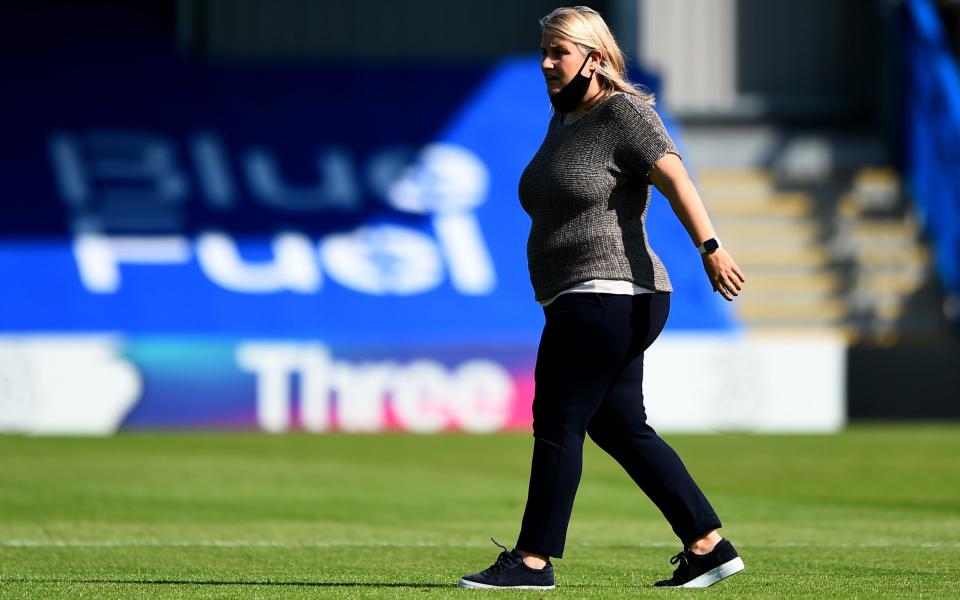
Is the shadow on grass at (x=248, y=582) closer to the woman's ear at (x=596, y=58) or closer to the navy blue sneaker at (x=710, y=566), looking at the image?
the navy blue sneaker at (x=710, y=566)

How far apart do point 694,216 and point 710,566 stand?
1061mm

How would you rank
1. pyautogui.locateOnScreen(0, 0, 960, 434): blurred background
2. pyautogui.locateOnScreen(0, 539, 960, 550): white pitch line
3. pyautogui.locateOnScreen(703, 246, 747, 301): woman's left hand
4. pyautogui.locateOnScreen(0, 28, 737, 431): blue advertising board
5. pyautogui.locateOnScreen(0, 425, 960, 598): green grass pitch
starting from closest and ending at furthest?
pyautogui.locateOnScreen(703, 246, 747, 301): woman's left hand
pyautogui.locateOnScreen(0, 425, 960, 598): green grass pitch
pyautogui.locateOnScreen(0, 539, 960, 550): white pitch line
pyautogui.locateOnScreen(0, 0, 960, 434): blurred background
pyautogui.locateOnScreen(0, 28, 737, 431): blue advertising board

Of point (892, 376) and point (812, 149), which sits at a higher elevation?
point (812, 149)

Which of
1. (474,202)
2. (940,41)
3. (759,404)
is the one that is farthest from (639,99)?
(940,41)

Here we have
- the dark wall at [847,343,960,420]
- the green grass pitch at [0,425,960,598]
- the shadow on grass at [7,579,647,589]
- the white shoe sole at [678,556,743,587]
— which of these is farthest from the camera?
the dark wall at [847,343,960,420]

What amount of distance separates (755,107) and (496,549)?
1743 centimetres

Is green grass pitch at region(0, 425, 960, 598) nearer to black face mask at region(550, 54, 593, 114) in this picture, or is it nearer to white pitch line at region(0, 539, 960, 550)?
white pitch line at region(0, 539, 960, 550)

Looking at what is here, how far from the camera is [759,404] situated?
16906 mm

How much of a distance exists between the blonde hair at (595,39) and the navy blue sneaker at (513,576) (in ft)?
4.59

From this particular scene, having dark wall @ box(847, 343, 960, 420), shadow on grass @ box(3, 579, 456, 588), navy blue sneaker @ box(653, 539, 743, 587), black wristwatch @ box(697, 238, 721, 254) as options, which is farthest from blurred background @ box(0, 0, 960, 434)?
black wristwatch @ box(697, 238, 721, 254)

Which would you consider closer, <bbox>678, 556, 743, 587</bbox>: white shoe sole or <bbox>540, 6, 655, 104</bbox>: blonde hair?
<bbox>540, 6, 655, 104</bbox>: blonde hair

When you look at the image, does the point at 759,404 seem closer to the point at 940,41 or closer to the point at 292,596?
the point at 940,41

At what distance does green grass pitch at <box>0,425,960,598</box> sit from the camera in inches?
221

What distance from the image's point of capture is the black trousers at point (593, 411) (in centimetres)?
506
